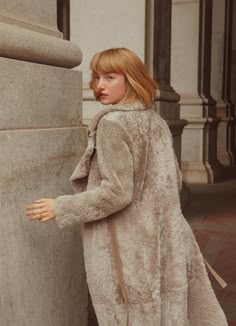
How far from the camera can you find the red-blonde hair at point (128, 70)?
200cm

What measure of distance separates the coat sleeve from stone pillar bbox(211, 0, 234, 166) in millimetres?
9959

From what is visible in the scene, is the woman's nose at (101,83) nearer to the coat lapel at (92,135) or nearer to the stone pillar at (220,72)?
the coat lapel at (92,135)

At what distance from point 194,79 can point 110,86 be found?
25.0 ft

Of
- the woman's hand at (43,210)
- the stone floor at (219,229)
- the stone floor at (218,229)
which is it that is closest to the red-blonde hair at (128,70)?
the woman's hand at (43,210)

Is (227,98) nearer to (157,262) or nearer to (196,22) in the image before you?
(196,22)

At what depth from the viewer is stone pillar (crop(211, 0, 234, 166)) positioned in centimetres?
1160

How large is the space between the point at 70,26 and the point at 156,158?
4216mm

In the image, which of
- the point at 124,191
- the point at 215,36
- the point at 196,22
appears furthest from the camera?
the point at 215,36

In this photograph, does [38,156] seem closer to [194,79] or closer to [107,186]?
[107,186]

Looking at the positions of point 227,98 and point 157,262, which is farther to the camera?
point 227,98

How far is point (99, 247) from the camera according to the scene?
2035 mm

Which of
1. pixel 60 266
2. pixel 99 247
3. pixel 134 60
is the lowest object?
pixel 60 266

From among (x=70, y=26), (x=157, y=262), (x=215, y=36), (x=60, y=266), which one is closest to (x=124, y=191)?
(x=157, y=262)

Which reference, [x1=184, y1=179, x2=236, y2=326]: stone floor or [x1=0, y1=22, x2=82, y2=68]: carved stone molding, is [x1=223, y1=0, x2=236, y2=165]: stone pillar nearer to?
[x1=184, y1=179, x2=236, y2=326]: stone floor
